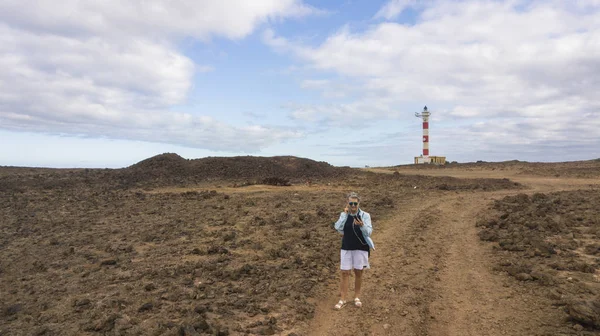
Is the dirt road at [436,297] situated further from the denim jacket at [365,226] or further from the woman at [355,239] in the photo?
the denim jacket at [365,226]

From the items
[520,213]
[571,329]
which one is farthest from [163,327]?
[520,213]

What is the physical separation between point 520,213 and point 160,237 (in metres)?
10.0

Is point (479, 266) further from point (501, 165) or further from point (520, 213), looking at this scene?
point (501, 165)

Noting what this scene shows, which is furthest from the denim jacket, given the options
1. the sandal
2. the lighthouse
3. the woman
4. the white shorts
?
the lighthouse

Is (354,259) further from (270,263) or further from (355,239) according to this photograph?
(270,263)

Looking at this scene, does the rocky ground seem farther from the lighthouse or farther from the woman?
the lighthouse

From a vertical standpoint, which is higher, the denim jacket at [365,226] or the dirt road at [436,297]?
the denim jacket at [365,226]

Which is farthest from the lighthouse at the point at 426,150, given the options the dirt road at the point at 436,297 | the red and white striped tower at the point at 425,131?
the dirt road at the point at 436,297

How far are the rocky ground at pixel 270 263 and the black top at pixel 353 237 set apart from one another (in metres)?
0.93

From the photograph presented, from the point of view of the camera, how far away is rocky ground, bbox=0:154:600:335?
5.84 metres

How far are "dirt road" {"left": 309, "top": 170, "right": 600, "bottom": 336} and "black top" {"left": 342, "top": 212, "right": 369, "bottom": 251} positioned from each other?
0.91 m

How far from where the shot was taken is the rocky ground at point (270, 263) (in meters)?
5.84

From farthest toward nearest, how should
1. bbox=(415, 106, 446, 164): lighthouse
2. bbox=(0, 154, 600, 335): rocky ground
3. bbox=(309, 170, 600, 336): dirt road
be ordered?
bbox=(415, 106, 446, 164): lighthouse < bbox=(0, 154, 600, 335): rocky ground < bbox=(309, 170, 600, 336): dirt road

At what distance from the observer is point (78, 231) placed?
12.3 m
